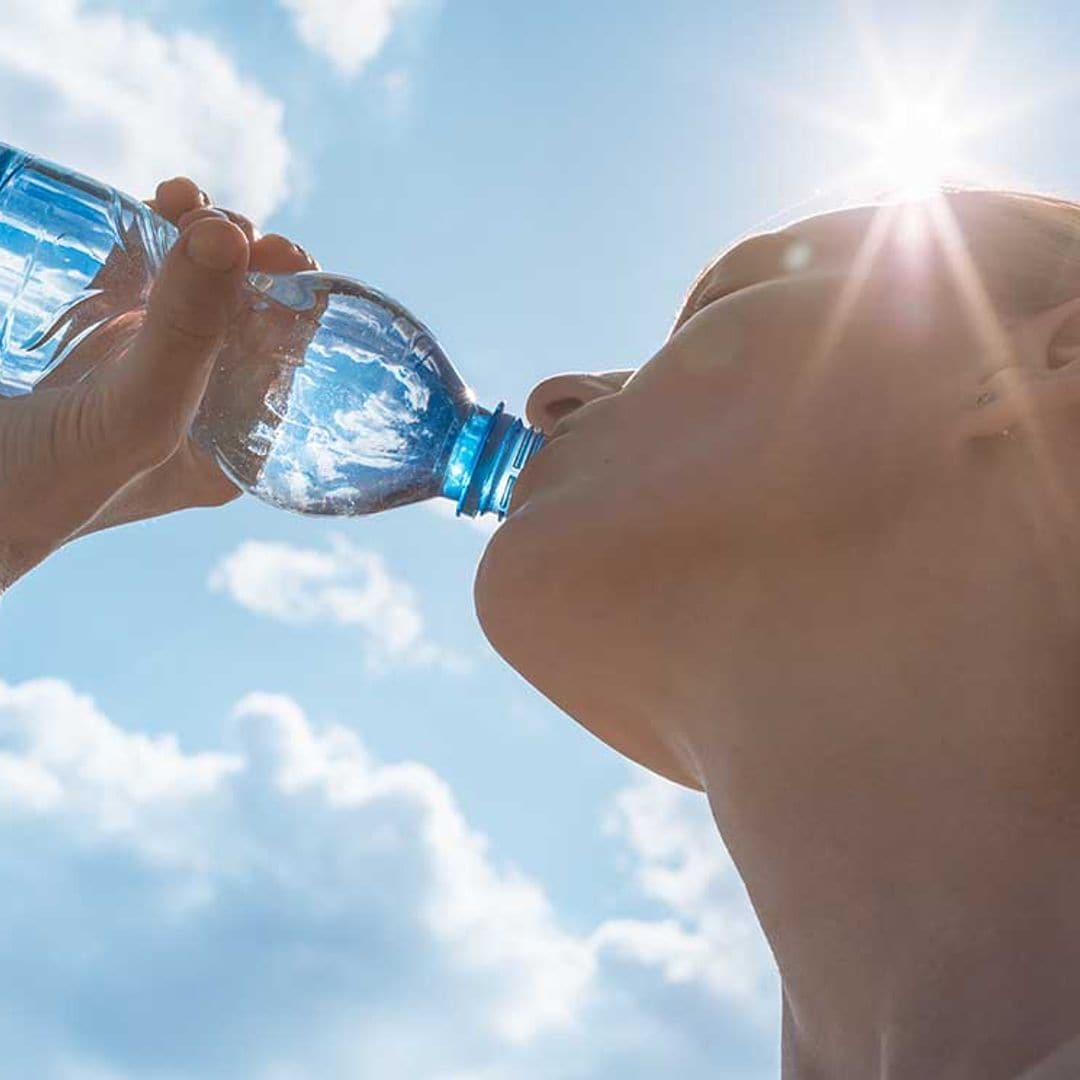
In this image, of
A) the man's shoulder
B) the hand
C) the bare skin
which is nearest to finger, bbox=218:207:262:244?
the hand

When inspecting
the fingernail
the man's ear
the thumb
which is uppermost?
the fingernail

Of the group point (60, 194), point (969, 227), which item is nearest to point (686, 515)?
point (969, 227)

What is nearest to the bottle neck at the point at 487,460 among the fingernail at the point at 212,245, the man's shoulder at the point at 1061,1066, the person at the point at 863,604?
the person at the point at 863,604

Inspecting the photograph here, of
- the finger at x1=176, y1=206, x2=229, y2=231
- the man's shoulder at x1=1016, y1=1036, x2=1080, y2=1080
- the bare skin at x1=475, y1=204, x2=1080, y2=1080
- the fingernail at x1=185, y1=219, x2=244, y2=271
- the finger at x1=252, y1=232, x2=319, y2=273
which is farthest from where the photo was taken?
the finger at x1=252, y1=232, x2=319, y2=273

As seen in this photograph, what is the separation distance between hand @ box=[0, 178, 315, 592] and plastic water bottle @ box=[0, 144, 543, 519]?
0.22ft

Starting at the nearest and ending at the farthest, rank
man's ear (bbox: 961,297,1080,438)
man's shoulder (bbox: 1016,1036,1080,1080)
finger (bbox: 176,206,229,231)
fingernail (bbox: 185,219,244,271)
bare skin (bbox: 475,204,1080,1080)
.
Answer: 1. man's shoulder (bbox: 1016,1036,1080,1080)
2. bare skin (bbox: 475,204,1080,1080)
3. man's ear (bbox: 961,297,1080,438)
4. fingernail (bbox: 185,219,244,271)
5. finger (bbox: 176,206,229,231)

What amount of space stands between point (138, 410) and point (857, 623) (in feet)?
3.78

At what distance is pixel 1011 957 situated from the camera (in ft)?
4.50

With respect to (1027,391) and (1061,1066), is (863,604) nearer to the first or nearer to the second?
(1027,391)

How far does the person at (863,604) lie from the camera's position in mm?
1437

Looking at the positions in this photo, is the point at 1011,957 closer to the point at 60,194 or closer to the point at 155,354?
the point at 155,354

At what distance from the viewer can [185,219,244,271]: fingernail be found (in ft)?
6.42

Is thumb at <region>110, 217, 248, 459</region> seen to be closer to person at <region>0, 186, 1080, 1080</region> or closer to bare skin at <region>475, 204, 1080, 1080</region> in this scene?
person at <region>0, 186, 1080, 1080</region>

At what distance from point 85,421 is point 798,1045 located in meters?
1.43
